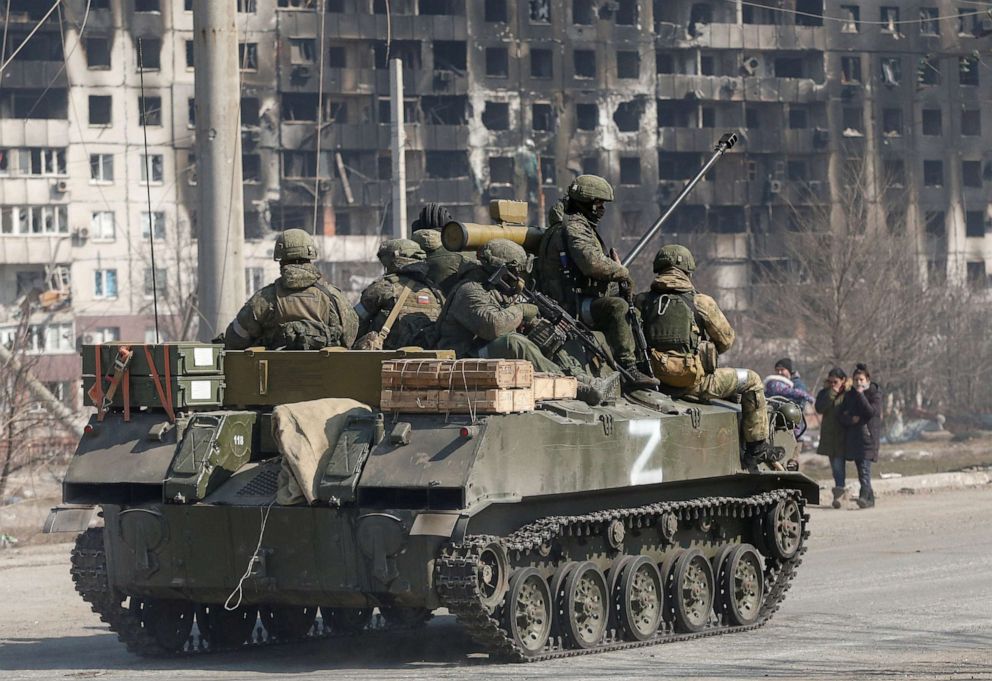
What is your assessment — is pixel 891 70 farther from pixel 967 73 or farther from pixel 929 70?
pixel 967 73

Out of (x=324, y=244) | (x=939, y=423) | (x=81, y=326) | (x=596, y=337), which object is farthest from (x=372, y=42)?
(x=596, y=337)

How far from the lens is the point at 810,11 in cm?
8238

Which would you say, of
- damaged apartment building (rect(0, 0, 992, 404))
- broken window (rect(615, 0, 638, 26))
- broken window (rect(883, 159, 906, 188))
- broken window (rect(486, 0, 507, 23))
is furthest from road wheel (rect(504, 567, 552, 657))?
broken window (rect(883, 159, 906, 188))

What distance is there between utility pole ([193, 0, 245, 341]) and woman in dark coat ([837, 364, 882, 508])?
774 cm

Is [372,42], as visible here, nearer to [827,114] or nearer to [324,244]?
[324,244]

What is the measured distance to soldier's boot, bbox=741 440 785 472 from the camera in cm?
1462

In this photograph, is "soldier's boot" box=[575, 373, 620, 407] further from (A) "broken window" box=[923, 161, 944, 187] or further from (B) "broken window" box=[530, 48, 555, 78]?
(A) "broken window" box=[923, 161, 944, 187]

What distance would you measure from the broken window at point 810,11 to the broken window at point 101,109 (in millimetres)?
28243

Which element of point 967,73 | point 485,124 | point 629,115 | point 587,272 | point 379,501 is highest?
point 967,73

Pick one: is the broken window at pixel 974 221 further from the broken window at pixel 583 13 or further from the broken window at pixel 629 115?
the broken window at pixel 583 13

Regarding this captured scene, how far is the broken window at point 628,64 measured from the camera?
79562 millimetres

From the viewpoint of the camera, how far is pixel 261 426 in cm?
1280

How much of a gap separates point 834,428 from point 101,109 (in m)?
55.7

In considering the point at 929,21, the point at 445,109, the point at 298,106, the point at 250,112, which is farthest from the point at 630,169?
the point at 250,112
